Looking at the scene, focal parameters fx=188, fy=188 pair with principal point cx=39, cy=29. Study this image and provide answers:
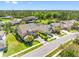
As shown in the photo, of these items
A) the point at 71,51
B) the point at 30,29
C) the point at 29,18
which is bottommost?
the point at 71,51

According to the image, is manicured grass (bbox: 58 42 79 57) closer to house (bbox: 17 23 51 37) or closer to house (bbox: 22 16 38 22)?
house (bbox: 17 23 51 37)

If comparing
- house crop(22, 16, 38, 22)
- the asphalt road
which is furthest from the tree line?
the asphalt road

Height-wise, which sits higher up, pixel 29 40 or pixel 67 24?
pixel 67 24

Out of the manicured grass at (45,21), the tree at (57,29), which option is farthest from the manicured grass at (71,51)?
the manicured grass at (45,21)

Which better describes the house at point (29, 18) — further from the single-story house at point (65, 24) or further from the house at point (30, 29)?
the single-story house at point (65, 24)

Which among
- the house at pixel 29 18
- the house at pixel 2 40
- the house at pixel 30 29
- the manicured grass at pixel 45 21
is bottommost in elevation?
the house at pixel 2 40

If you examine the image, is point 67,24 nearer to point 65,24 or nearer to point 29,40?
point 65,24

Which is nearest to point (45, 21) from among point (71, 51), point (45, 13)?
point (45, 13)
